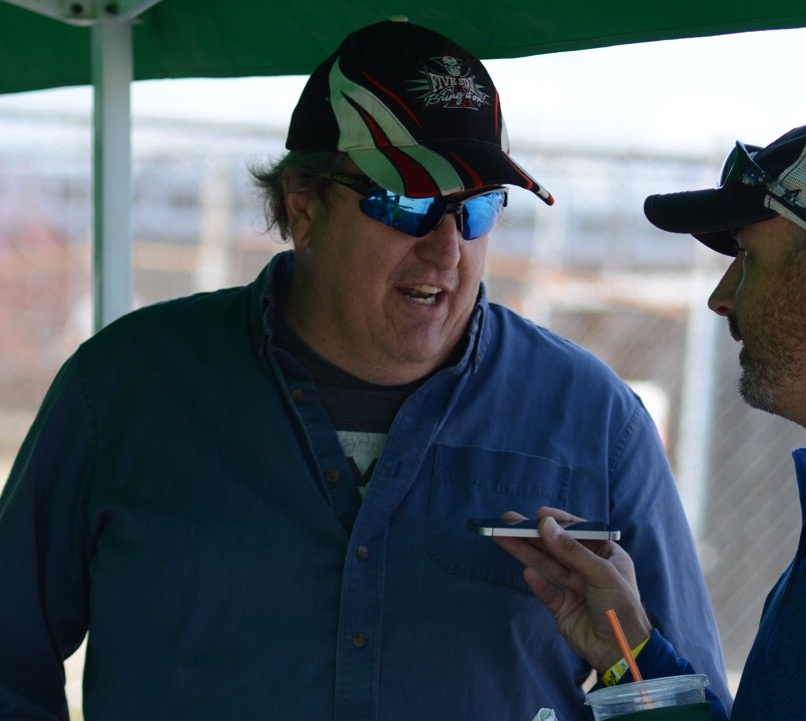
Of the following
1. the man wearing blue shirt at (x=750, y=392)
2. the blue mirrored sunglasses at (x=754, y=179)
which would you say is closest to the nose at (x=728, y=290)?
the man wearing blue shirt at (x=750, y=392)

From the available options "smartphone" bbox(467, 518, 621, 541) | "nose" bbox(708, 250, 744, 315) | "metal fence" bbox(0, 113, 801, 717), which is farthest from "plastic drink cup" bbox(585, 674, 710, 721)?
"metal fence" bbox(0, 113, 801, 717)

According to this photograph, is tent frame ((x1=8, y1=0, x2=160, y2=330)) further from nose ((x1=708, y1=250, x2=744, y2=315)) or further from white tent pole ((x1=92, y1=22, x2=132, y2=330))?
nose ((x1=708, y1=250, x2=744, y2=315))

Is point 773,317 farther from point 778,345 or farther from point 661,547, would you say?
point 661,547

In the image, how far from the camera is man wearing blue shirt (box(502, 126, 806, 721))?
1477 millimetres

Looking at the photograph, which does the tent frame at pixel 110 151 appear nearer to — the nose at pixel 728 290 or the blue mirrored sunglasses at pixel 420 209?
the blue mirrored sunglasses at pixel 420 209

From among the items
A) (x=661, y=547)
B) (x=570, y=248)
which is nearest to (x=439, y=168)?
(x=661, y=547)

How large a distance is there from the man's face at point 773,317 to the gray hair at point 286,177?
756mm

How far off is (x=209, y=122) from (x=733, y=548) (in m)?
2.87

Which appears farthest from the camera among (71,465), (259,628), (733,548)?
(733,548)

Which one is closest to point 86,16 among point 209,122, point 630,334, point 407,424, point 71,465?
point 71,465

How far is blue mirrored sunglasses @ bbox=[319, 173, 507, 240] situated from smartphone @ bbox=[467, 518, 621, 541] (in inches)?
19.4

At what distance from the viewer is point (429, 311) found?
6.60 feet

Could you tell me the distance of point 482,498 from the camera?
2.00 metres

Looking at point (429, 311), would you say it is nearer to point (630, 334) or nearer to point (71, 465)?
point (71, 465)
